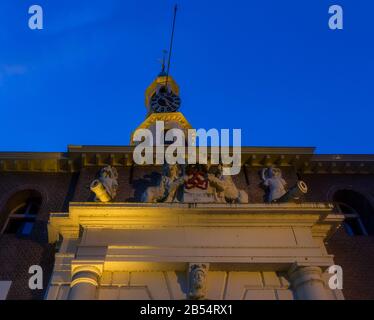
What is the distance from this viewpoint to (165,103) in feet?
104

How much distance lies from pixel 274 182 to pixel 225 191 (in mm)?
1733

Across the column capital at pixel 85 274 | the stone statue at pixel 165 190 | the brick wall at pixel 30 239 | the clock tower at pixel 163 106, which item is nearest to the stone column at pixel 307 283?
the stone statue at pixel 165 190

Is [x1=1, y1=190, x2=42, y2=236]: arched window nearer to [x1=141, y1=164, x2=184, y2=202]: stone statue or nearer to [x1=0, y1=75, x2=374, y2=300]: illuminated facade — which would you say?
[x1=0, y1=75, x2=374, y2=300]: illuminated facade

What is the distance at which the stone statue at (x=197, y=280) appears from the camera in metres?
9.38

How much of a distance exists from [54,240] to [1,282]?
167 cm

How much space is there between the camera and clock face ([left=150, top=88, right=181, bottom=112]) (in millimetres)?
31391

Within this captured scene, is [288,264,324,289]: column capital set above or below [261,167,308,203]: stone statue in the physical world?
below

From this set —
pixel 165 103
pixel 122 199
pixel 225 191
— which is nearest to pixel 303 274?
pixel 225 191

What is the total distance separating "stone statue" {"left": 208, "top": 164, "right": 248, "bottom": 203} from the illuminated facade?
0.14 feet

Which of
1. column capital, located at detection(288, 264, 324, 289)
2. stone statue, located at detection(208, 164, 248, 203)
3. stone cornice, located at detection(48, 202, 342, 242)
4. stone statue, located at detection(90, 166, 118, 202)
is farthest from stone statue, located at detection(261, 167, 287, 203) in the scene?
stone statue, located at detection(90, 166, 118, 202)

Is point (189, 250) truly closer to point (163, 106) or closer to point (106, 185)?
point (106, 185)
